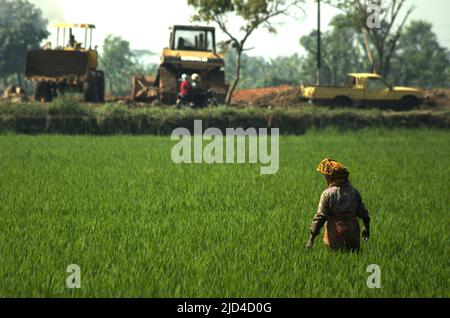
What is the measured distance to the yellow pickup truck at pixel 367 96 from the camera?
92.8ft

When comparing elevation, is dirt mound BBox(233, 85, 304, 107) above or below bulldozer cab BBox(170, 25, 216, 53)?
below

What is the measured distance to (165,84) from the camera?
24.9 metres

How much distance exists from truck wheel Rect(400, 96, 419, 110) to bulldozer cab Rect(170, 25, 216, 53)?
8.61m

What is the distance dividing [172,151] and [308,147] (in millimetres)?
3776

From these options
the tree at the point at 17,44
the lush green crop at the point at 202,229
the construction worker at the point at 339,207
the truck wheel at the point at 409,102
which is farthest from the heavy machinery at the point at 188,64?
the tree at the point at 17,44

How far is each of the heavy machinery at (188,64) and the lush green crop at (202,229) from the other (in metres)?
10.4

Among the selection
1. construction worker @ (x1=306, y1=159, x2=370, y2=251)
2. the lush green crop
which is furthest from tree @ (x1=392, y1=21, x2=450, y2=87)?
construction worker @ (x1=306, y1=159, x2=370, y2=251)

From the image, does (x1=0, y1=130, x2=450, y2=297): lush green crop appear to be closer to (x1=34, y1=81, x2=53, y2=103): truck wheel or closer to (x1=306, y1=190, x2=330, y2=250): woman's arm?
(x1=306, y1=190, x2=330, y2=250): woman's arm

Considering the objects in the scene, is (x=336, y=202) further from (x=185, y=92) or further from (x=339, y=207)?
(x=185, y=92)

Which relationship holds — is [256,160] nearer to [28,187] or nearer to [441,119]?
[28,187]

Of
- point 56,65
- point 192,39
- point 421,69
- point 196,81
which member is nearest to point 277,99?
A: point 192,39

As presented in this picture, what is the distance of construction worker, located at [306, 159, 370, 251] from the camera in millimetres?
5887

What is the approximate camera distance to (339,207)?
233 inches
